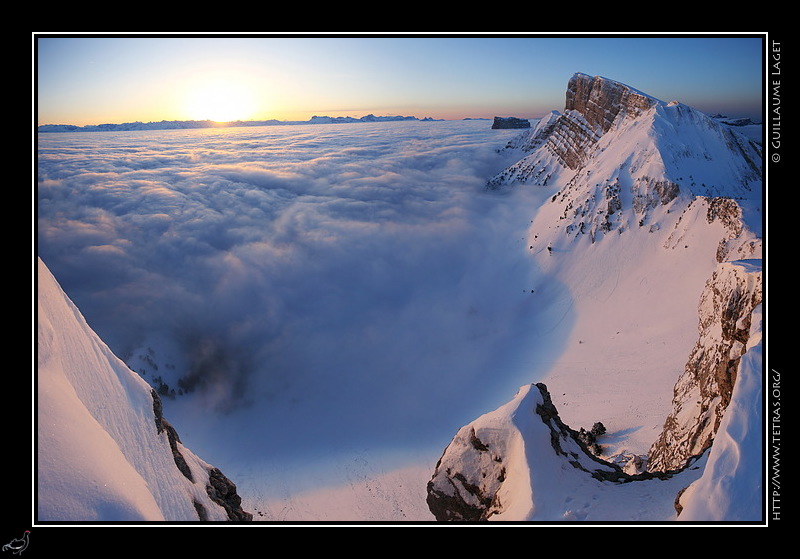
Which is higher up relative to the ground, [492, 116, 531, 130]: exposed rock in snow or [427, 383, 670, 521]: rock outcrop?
[492, 116, 531, 130]: exposed rock in snow

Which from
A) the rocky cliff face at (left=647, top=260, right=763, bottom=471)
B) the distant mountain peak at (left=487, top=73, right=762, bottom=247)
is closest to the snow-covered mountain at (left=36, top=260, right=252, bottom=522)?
the rocky cliff face at (left=647, top=260, right=763, bottom=471)

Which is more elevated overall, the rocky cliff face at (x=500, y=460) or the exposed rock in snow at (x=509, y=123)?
the exposed rock in snow at (x=509, y=123)

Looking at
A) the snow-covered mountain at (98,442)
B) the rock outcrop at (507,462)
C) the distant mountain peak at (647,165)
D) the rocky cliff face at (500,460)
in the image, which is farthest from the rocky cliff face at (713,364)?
the distant mountain peak at (647,165)

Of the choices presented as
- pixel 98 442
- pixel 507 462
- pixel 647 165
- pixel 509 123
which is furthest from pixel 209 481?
pixel 509 123

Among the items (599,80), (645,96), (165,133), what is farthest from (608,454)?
(165,133)

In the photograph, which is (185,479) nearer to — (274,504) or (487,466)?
(487,466)

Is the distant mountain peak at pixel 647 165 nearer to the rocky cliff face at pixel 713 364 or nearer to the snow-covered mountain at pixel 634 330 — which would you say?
the snow-covered mountain at pixel 634 330
